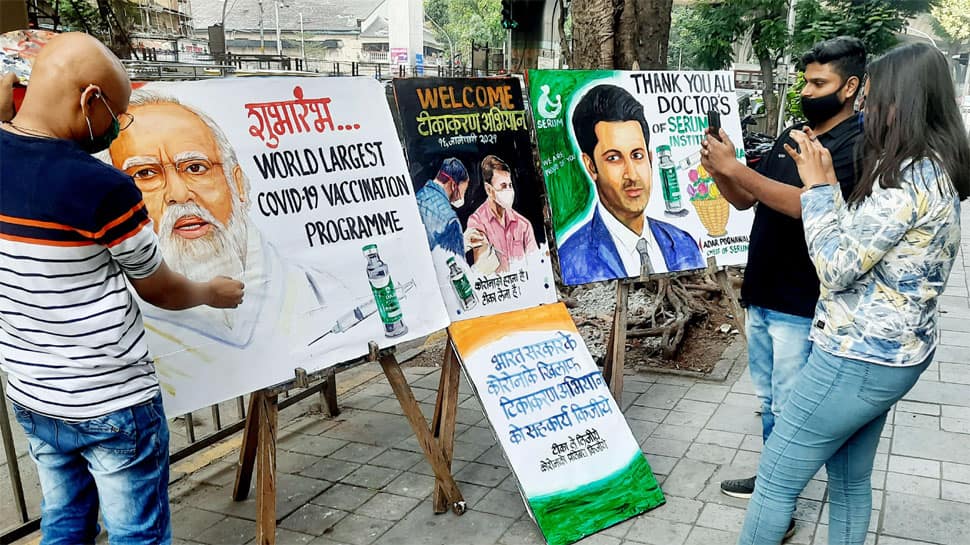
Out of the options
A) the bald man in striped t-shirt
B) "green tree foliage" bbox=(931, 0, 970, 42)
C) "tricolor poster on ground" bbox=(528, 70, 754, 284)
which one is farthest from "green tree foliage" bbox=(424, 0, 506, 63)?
the bald man in striped t-shirt

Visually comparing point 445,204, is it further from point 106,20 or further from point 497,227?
point 106,20

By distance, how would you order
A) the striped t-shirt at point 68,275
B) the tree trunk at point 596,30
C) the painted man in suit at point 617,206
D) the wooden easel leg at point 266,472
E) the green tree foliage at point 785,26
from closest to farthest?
1. the striped t-shirt at point 68,275
2. the wooden easel leg at point 266,472
3. the painted man in suit at point 617,206
4. the tree trunk at point 596,30
5. the green tree foliage at point 785,26

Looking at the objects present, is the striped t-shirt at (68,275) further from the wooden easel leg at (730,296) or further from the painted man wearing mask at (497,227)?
the wooden easel leg at (730,296)

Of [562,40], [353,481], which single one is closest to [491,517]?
[353,481]

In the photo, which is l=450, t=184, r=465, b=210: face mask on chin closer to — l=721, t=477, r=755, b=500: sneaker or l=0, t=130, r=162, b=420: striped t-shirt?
l=0, t=130, r=162, b=420: striped t-shirt

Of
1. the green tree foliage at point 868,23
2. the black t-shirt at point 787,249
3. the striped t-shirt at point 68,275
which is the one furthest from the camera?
the green tree foliage at point 868,23

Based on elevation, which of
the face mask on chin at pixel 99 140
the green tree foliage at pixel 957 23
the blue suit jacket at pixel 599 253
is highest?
the green tree foliage at pixel 957 23

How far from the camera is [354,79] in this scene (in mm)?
3107

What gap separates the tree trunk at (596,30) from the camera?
5906 mm

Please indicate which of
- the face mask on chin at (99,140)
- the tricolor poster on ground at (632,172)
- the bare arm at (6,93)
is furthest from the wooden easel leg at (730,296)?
the bare arm at (6,93)

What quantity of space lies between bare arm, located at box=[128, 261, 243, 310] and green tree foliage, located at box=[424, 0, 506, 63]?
67888mm

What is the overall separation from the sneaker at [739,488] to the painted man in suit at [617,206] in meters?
1.20

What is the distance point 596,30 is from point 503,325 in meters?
3.39

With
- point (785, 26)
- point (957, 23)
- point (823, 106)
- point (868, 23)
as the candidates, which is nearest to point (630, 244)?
point (823, 106)
